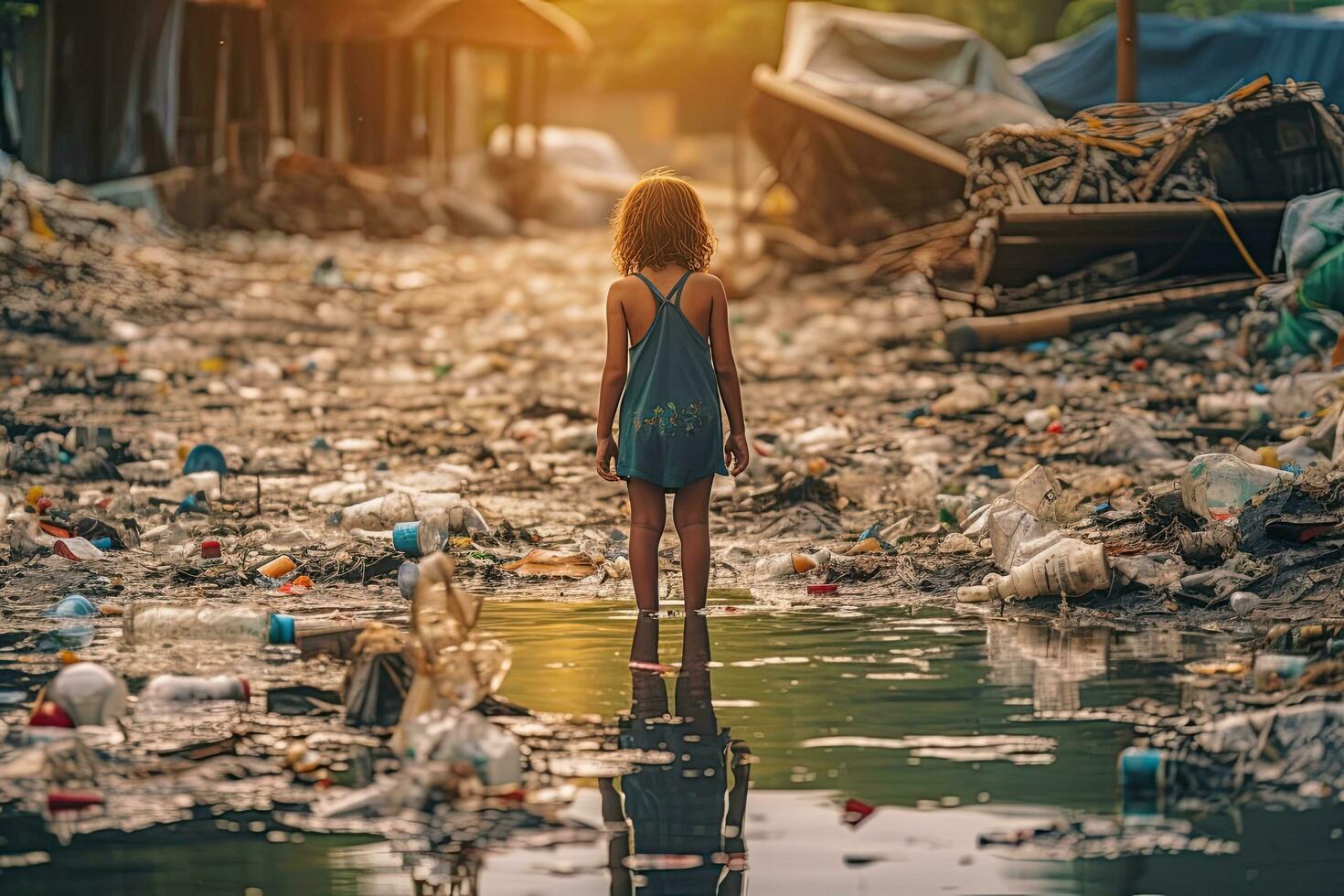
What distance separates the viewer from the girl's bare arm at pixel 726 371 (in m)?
4.48

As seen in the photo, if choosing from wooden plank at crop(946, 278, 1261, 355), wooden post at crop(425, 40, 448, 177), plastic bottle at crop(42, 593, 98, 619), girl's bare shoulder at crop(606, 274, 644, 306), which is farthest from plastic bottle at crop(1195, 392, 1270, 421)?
wooden post at crop(425, 40, 448, 177)

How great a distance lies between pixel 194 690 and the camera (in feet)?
11.8

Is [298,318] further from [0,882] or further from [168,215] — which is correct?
[0,882]

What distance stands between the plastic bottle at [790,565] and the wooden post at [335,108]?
2003cm

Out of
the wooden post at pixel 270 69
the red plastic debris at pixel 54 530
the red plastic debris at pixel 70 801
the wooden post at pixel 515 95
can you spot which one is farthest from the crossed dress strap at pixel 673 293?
the wooden post at pixel 515 95

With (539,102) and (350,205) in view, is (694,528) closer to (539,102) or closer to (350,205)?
(350,205)

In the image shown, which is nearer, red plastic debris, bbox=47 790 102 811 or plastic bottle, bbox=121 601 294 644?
red plastic debris, bbox=47 790 102 811

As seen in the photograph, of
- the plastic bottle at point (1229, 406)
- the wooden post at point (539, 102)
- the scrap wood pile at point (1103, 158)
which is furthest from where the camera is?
the wooden post at point (539, 102)

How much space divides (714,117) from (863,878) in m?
33.6

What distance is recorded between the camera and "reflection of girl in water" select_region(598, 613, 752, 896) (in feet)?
8.36

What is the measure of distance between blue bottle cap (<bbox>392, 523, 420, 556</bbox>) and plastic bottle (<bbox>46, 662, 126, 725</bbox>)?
220 centimetres

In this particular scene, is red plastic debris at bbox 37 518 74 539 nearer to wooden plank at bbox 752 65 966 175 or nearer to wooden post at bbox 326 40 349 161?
wooden plank at bbox 752 65 966 175

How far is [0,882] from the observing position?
8.22 feet

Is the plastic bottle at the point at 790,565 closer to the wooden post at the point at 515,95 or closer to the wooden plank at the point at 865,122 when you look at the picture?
the wooden plank at the point at 865,122
